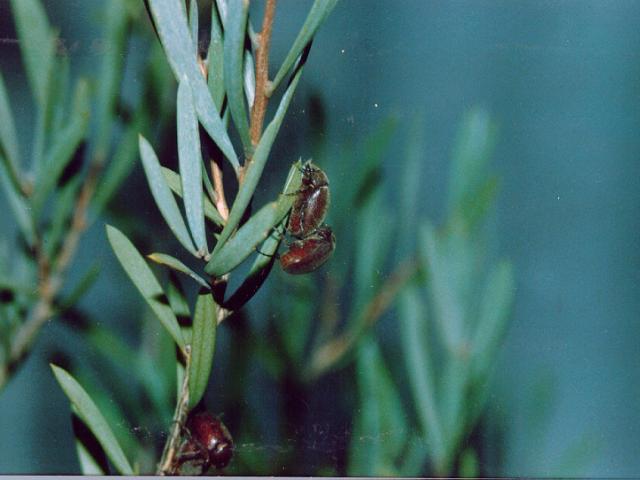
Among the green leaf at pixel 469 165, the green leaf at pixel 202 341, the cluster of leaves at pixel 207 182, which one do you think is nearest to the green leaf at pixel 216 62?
the cluster of leaves at pixel 207 182

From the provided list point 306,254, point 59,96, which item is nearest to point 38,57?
point 59,96

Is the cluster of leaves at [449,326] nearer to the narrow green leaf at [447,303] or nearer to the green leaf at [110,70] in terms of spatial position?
the narrow green leaf at [447,303]

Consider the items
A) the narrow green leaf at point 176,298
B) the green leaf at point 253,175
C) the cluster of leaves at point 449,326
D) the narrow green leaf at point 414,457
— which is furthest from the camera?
the narrow green leaf at point 414,457

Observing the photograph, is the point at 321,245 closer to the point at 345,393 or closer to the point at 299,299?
the point at 299,299

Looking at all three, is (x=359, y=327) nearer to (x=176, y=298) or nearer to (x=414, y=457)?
(x=414, y=457)

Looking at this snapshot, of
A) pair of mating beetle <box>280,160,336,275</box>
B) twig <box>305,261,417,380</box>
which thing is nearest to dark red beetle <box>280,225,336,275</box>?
pair of mating beetle <box>280,160,336,275</box>

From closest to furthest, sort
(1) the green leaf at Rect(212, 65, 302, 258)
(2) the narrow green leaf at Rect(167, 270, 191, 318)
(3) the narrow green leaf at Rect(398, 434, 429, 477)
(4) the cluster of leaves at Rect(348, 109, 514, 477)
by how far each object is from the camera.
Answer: (1) the green leaf at Rect(212, 65, 302, 258) → (2) the narrow green leaf at Rect(167, 270, 191, 318) → (4) the cluster of leaves at Rect(348, 109, 514, 477) → (3) the narrow green leaf at Rect(398, 434, 429, 477)

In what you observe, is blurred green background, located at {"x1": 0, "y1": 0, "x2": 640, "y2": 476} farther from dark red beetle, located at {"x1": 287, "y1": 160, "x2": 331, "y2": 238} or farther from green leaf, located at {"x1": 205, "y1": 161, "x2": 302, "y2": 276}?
green leaf, located at {"x1": 205, "y1": 161, "x2": 302, "y2": 276}
